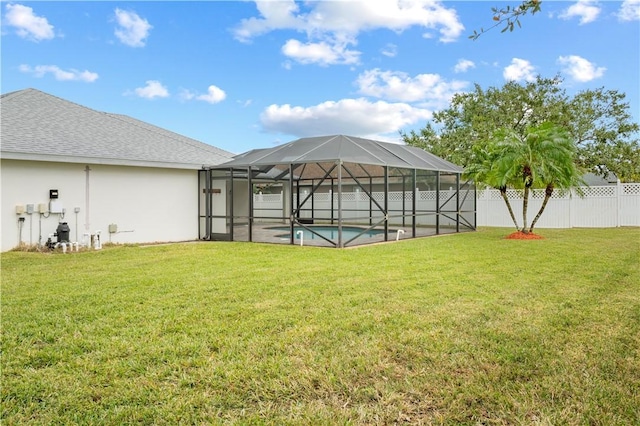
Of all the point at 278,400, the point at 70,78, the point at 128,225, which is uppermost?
the point at 70,78

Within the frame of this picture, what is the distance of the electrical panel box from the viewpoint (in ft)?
32.0

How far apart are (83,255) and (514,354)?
8.22 meters

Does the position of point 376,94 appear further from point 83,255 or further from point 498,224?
point 83,255

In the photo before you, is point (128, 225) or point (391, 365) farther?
point (128, 225)

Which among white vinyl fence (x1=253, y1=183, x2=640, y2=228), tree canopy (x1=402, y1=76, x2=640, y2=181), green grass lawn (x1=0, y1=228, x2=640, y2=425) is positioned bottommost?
green grass lawn (x1=0, y1=228, x2=640, y2=425)

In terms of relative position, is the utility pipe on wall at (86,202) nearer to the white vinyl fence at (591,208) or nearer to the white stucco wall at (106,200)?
the white stucco wall at (106,200)

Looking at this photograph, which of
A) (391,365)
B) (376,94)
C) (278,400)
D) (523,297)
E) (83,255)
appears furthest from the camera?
(376,94)

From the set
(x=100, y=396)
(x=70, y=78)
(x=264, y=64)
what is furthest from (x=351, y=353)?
(x=70, y=78)

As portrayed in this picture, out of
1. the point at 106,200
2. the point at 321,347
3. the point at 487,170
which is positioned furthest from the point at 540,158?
the point at 106,200

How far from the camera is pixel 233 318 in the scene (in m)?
4.25

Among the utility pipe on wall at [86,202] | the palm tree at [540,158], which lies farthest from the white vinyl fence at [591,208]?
the utility pipe on wall at [86,202]

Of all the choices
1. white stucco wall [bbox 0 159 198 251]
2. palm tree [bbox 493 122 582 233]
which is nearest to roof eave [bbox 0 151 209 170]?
white stucco wall [bbox 0 159 198 251]

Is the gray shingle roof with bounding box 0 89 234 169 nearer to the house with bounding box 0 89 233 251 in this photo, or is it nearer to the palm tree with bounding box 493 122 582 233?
the house with bounding box 0 89 233 251

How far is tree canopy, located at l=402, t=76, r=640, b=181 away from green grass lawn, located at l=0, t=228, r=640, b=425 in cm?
1626
